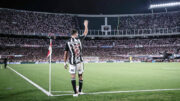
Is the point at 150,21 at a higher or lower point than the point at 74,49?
higher

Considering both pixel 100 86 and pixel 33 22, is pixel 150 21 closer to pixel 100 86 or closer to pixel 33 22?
pixel 33 22

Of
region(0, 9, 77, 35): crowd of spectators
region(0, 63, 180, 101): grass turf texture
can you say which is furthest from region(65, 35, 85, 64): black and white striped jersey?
region(0, 9, 77, 35): crowd of spectators

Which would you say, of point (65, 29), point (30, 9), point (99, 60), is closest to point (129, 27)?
point (99, 60)

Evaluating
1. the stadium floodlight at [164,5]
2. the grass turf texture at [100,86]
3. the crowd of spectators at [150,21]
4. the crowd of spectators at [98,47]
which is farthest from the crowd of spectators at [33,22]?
the grass turf texture at [100,86]

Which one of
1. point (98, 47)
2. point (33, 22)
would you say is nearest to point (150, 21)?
point (98, 47)

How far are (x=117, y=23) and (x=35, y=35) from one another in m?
30.7

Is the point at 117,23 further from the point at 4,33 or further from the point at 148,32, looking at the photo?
the point at 4,33

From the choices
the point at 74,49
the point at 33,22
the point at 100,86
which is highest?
the point at 33,22

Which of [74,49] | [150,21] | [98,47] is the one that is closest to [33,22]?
[98,47]

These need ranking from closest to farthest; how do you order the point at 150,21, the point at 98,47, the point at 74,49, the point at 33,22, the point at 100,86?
the point at 74,49 < the point at 100,86 < the point at 33,22 < the point at 98,47 < the point at 150,21

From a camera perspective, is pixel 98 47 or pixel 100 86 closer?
pixel 100 86

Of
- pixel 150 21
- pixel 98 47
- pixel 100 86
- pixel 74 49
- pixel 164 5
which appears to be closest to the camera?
pixel 74 49

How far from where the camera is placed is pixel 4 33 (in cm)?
5125

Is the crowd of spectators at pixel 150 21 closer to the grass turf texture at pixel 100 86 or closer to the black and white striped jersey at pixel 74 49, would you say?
the grass turf texture at pixel 100 86
